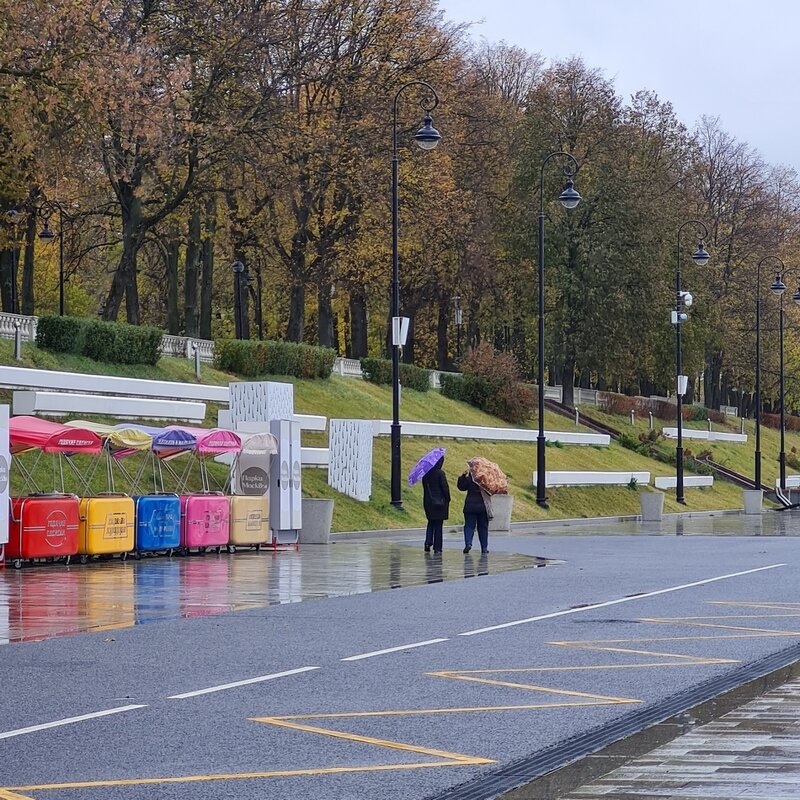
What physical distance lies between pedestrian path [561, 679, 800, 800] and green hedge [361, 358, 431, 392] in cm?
4939

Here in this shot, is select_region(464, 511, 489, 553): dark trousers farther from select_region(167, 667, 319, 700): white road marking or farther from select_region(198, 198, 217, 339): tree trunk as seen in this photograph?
select_region(198, 198, 217, 339): tree trunk

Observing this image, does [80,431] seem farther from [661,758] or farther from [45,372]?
[661,758]

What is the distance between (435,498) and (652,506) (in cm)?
2357

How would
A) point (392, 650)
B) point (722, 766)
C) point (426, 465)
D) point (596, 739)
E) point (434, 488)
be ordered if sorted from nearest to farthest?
point (722, 766) < point (596, 739) < point (392, 650) < point (434, 488) < point (426, 465)

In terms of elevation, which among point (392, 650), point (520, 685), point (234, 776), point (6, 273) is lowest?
point (392, 650)

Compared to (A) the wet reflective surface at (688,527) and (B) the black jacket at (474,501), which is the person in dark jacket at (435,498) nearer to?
(B) the black jacket at (474,501)

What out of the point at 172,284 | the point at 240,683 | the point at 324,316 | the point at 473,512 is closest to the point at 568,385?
the point at 324,316

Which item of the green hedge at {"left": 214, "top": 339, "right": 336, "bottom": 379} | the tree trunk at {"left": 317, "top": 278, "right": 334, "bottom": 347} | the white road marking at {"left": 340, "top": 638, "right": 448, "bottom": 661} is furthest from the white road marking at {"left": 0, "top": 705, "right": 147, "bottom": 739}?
the tree trunk at {"left": 317, "top": 278, "right": 334, "bottom": 347}

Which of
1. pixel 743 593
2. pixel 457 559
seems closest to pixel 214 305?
pixel 457 559

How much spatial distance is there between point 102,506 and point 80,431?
1.30m

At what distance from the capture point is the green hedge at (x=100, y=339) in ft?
130

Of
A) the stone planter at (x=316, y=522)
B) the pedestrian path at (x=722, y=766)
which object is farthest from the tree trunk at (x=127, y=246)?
the pedestrian path at (x=722, y=766)

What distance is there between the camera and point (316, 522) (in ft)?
104

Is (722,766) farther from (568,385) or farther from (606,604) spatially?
(568,385)
